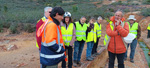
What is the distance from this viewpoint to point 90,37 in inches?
190

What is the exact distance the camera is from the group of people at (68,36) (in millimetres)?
2193

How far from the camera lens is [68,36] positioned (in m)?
3.61

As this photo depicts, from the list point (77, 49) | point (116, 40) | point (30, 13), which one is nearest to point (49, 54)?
point (116, 40)

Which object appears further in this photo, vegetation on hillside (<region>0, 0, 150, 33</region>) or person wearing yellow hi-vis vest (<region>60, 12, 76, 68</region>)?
vegetation on hillside (<region>0, 0, 150, 33</region>)

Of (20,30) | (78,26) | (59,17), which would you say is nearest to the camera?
(59,17)

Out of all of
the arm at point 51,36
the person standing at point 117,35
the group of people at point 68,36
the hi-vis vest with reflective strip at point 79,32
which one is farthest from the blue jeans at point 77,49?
the arm at point 51,36

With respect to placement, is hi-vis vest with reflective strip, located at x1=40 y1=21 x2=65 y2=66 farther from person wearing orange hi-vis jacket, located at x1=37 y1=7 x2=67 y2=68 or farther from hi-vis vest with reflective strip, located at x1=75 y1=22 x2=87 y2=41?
hi-vis vest with reflective strip, located at x1=75 y1=22 x2=87 y2=41

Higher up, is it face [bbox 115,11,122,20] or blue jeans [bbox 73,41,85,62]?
face [bbox 115,11,122,20]

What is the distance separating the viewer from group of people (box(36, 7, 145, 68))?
219 cm

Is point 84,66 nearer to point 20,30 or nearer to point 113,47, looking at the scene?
point 113,47

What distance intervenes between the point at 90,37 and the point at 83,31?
61 cm

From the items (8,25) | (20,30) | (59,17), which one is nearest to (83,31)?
(59,17)

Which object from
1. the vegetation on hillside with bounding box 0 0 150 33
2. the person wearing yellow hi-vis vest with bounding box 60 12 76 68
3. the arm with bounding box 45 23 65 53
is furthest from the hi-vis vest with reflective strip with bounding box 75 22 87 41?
the vegetation on hillside with bounding box 0 0 150 33

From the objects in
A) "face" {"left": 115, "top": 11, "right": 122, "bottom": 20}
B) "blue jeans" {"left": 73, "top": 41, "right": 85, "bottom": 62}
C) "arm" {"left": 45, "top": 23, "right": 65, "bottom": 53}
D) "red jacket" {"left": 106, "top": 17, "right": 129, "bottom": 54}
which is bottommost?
"blue jeans" {"left": 73, "top": 41, "right": 85, "bottom": 62}
